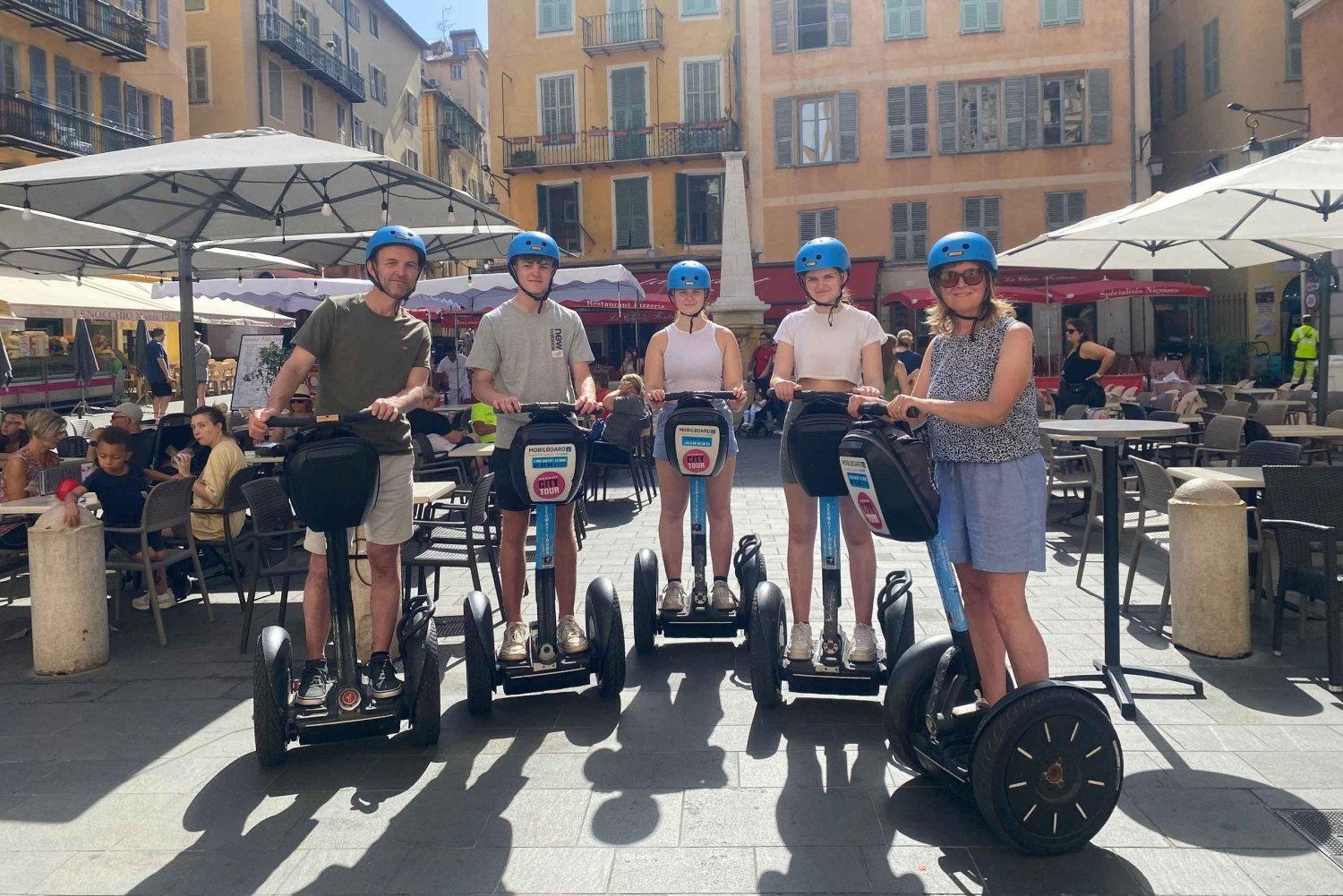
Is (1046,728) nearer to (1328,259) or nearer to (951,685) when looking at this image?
(951,685)

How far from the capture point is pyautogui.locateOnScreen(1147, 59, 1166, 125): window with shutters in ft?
96.4

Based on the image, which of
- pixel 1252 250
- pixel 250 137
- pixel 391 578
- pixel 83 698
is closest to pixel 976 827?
pixel 391 578

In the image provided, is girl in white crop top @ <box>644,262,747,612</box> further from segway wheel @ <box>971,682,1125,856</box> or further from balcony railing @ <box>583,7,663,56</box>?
balcony railing @ <box>583,7,663,56</box>

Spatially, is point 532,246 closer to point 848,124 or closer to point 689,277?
point 689,277

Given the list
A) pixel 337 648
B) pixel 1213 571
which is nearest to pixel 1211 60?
pixel 1213 571

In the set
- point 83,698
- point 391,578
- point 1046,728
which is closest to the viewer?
point 1046,728

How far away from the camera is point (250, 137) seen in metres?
7.59

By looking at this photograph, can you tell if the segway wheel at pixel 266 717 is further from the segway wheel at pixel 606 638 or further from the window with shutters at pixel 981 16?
the window with shutters at pixel 981 16

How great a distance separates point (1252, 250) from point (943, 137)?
792 inches

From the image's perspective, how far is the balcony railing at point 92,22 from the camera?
25719 mm

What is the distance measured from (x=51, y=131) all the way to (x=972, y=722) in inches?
1111

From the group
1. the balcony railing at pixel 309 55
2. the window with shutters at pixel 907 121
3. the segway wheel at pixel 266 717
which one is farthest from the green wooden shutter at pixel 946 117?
the segway wheel at pixel 266 717

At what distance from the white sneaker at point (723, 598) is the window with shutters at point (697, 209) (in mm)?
25696

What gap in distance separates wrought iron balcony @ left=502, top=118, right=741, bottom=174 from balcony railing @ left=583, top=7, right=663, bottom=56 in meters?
2.16
